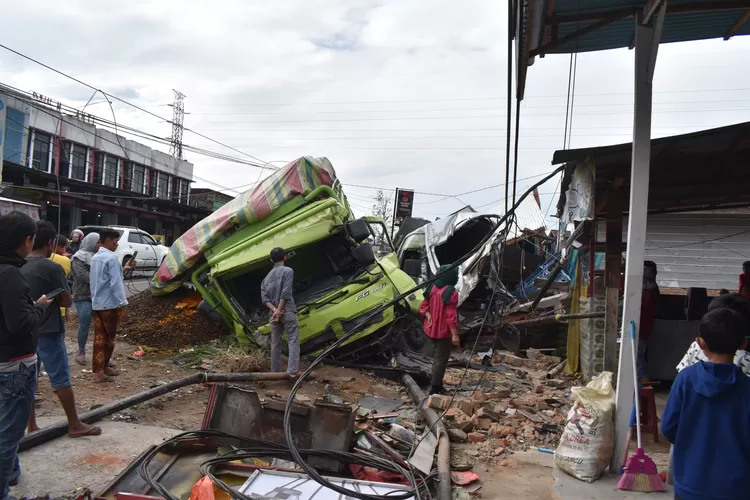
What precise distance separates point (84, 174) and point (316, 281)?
83.9 ft

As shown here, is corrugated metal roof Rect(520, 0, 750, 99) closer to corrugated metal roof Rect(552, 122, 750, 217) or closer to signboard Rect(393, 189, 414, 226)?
corrugated metal roof Rect(552, 122, 750, 217)

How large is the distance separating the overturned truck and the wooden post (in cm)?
291

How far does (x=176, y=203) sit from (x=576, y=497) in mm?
32359

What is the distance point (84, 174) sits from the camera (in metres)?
29.0

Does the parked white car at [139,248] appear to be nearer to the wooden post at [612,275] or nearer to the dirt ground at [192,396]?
the dirt ground at [192,396]

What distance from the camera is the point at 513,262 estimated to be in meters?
14.0

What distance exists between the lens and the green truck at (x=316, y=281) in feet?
25.1

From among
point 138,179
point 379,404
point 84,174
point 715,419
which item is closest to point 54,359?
point 379,404

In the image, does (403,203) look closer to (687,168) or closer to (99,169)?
(99,169)

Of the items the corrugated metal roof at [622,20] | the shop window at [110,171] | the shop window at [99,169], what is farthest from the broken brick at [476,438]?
the shop window at [110,171]

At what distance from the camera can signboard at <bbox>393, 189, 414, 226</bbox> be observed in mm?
29719

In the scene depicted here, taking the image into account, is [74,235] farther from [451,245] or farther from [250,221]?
[451,245]

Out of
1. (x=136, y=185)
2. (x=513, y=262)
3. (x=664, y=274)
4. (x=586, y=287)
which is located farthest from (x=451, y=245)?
(x=136, y=185)

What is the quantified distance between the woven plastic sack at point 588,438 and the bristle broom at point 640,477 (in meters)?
0.22
